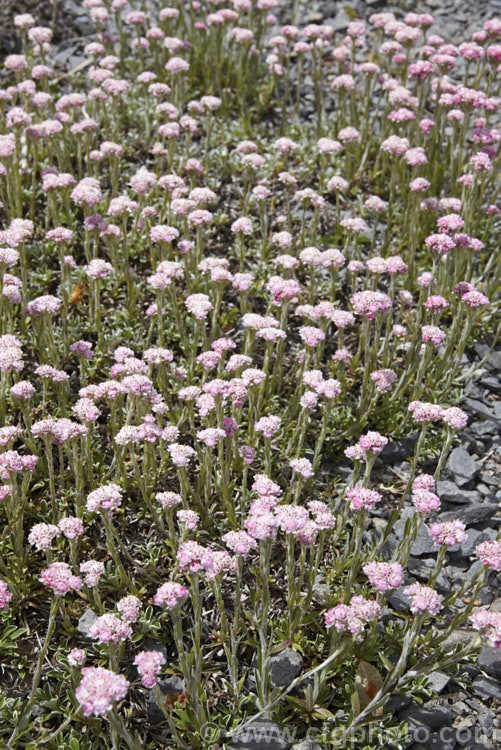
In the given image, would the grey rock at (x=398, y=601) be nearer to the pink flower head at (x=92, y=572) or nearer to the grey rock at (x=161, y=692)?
the grey rock at (x=161, y=692)

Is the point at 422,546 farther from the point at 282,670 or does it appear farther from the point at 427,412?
the point at 282,670

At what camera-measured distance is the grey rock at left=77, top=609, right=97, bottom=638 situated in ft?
11.0

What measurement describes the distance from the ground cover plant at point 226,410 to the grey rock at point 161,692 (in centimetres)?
2

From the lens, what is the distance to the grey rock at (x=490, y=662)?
3426 millimetres

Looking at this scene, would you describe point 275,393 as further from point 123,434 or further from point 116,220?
point 116,220

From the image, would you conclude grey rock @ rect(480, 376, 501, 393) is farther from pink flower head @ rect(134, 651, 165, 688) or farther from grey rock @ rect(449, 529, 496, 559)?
pink flower head @ rect(134, 651, 165, 688)

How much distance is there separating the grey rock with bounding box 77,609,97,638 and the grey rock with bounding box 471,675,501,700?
200 cm

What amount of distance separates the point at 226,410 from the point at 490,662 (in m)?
2.14

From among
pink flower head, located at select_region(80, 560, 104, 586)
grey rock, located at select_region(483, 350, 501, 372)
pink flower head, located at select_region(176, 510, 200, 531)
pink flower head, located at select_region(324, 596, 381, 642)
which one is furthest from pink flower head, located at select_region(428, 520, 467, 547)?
grey rock, located at select_region(483, 350, 501, 372)

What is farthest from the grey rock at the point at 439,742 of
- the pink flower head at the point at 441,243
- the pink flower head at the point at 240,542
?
the pink flower head at the point at 441,243

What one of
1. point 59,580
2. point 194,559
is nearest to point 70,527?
point 59,580

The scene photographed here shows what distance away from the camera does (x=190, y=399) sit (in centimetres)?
385

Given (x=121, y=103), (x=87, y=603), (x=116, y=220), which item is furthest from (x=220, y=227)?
(x=87, y=603)

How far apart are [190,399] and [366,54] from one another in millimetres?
5991
